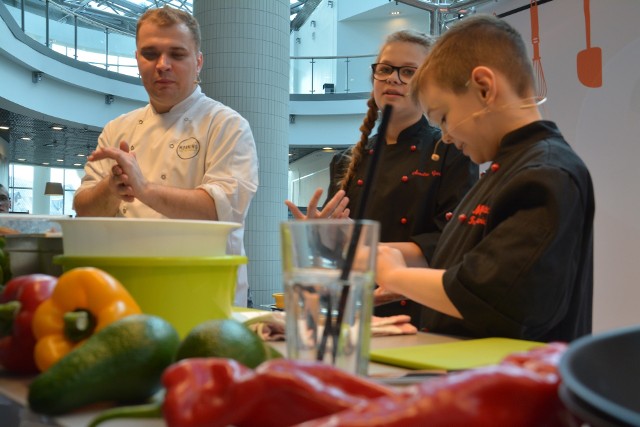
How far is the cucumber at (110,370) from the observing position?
58cm

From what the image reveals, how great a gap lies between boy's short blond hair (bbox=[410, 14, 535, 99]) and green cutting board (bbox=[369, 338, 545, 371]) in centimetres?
65

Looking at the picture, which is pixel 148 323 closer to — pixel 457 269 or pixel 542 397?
pixel 542 397

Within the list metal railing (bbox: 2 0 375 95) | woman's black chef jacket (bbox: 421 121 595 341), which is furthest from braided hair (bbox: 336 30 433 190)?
metal railing (bbox: 2 0 375 95)

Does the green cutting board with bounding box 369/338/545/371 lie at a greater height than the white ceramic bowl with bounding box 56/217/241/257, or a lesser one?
lesser

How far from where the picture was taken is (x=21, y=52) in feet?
31.8

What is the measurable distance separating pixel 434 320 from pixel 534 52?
2260mm

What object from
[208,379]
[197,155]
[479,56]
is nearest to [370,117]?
[197,155]

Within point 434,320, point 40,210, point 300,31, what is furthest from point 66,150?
point 434,320

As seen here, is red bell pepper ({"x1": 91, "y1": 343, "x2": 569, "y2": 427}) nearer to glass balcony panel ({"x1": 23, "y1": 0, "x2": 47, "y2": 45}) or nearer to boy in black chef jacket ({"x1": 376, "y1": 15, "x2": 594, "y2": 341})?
boy in black chef jacket ({"x1": 376, "y1": 15, "x2": 594, "y2": 341})

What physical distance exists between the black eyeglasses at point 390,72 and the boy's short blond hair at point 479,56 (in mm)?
564

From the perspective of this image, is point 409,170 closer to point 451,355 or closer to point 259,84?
point 451,355

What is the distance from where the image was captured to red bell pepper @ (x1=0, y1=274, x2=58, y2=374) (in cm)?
77

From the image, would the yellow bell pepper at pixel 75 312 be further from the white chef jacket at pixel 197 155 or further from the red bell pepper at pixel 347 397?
the white chef jacket at pixel 197 155

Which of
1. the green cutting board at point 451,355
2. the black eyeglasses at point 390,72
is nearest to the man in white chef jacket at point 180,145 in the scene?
the black eyeglasses at point 390,72
